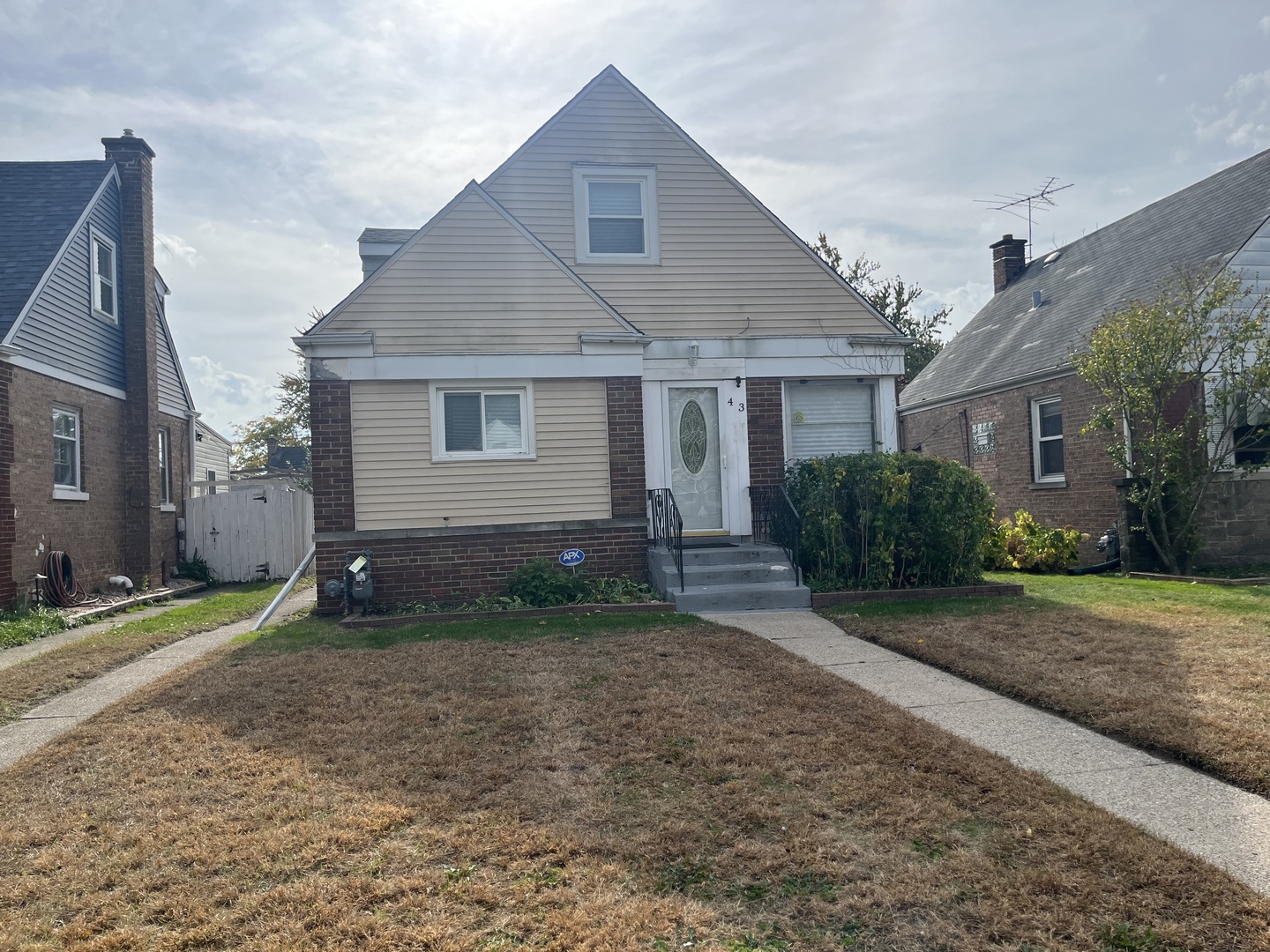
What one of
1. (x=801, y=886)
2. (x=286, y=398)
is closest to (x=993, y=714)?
(x=801, y=886)

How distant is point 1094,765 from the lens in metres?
4.44

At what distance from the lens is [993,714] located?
5.42 m

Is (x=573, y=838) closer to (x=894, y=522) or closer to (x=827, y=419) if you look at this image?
(x=894, y=522)

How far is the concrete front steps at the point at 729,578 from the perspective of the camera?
32.2ft

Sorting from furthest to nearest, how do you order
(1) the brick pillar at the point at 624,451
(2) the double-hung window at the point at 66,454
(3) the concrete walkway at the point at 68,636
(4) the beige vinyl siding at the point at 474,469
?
(2) the double-hung window at the point at 66,454 → (1) the brick pillar at the point at 624,451 → (4) the beige vinyl siding at the point at 474,469 → (3) the concrete walkway at the point at 68,636

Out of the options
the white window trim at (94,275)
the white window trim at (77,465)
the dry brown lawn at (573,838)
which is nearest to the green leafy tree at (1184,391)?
the dry brown lawn at (573,838)

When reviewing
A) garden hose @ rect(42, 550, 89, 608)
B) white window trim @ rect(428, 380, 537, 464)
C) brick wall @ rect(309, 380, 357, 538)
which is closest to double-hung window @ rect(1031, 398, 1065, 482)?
white window trim @ rect(428, 380, 537, 464)

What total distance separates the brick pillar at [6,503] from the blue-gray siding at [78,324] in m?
0.75

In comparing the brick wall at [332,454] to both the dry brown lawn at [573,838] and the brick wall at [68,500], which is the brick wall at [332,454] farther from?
the dry brown lawn at [573,838]

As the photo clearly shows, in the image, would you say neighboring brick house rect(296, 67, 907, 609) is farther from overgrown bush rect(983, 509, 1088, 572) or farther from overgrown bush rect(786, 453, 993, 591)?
overgrown bush rect(983, 509, 1088, 572)

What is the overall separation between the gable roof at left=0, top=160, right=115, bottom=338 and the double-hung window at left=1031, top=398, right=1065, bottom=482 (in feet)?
53.5

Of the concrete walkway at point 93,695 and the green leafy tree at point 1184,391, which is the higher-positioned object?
the green leafy tree at point 1184,391

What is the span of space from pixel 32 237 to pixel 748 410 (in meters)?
10.8

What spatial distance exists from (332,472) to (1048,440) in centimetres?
1262
